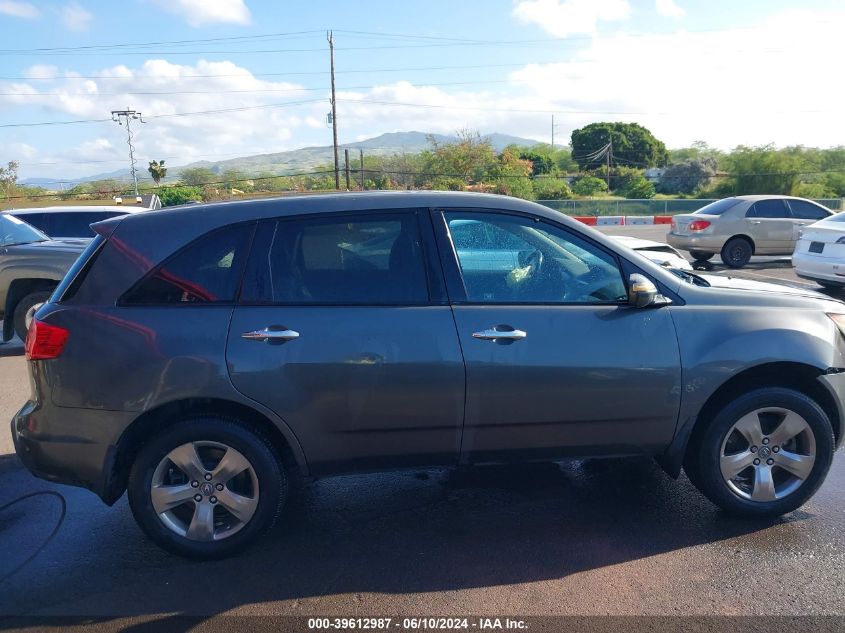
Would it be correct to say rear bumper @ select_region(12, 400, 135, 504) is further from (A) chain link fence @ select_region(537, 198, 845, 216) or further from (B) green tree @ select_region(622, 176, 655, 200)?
(B) green tree @ select_region(622, 176, 655, 200)

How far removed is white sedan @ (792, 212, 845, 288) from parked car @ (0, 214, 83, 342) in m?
10.8

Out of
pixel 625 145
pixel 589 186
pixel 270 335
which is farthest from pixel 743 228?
pixel 625 145

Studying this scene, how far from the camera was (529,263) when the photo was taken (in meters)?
3.86

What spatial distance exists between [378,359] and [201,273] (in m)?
1.03

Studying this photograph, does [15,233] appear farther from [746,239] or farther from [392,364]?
[746,239]

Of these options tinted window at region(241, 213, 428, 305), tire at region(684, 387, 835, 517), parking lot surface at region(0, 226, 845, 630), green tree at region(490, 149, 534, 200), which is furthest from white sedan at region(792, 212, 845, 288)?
green tree at region(490, 149, 534, 200)

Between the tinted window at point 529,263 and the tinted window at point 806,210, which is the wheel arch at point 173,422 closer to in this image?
the tinted window at point 529,263

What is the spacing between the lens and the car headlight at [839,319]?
13.2 ft

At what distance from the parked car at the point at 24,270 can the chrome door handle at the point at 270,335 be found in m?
6.09

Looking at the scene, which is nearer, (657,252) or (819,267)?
(657,252)

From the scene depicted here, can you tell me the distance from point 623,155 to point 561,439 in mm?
100309

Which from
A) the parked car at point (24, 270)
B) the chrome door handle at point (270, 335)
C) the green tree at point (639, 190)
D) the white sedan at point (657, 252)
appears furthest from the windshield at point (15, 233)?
the green tree at point (639, 190)

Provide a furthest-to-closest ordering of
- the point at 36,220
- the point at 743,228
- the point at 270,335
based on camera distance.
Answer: the point at 743,228
the point at 36,220
the point at 270,335

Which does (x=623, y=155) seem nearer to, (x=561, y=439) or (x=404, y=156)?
(x=404, y=156)
